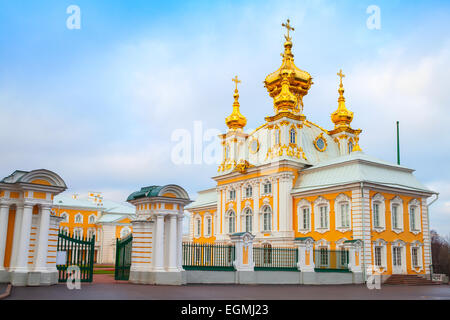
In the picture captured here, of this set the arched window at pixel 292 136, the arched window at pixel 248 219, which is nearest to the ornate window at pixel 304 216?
the arched window at pixel 248 219

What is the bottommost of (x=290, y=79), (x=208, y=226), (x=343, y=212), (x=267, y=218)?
(x=343, y=212)

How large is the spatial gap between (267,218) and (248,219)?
2143mm

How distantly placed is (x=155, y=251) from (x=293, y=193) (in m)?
15.8

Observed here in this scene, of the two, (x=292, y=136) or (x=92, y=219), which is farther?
(x=92, y=219)

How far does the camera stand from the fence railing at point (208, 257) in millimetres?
19453

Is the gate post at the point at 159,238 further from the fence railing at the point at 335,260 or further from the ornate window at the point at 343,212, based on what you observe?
the ornate window at the point at 343,212

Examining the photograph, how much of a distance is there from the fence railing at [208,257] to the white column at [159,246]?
63.0 inches

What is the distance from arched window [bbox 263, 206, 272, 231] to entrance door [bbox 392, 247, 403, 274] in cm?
862

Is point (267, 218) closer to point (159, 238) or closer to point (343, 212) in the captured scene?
point (343, 212)

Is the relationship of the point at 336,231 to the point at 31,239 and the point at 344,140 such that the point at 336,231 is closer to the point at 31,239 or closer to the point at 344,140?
the point at 344,140

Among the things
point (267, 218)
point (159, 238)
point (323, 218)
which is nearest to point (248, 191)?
point (267, 218)

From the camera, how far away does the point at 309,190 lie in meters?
30.2
